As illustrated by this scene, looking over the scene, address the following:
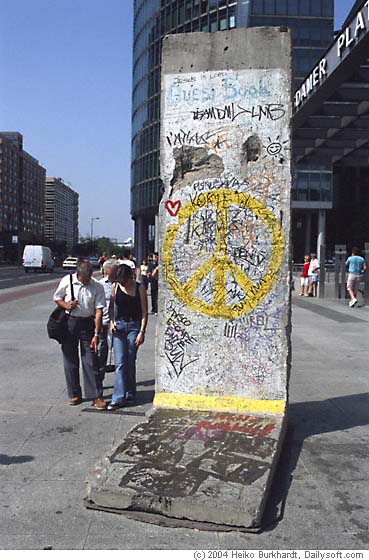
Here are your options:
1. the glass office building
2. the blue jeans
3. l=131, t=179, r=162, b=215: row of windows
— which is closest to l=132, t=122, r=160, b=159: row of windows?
the glass office building

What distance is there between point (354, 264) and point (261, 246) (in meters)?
13.0

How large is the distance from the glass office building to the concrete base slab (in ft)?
154

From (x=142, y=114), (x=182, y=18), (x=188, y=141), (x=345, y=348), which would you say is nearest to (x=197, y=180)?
(x=188, y=141)

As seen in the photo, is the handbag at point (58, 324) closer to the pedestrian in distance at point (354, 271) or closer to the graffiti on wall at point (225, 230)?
the graffiti on wall at point (225, 230)

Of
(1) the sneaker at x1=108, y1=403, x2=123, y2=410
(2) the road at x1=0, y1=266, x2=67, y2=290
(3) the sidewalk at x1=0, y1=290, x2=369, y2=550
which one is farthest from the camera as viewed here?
(2) the road at x1=0, y1=266, x2=67, y2=290

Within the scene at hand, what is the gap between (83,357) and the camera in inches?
253

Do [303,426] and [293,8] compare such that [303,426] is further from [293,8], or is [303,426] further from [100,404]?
[293,8]

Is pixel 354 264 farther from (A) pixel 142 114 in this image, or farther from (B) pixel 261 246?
(A) pixel 142 114

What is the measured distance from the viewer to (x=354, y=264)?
17.5 metres

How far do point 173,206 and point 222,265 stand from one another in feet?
2.49

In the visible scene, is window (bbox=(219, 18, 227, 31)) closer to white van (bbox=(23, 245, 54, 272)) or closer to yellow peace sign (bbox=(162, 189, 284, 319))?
white van (bbox=(23, 245, 54, 272))

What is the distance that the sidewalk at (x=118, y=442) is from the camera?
3436mm

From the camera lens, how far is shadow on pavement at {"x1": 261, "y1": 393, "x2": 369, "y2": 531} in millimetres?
3929

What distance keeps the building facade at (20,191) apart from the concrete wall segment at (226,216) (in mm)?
119569
